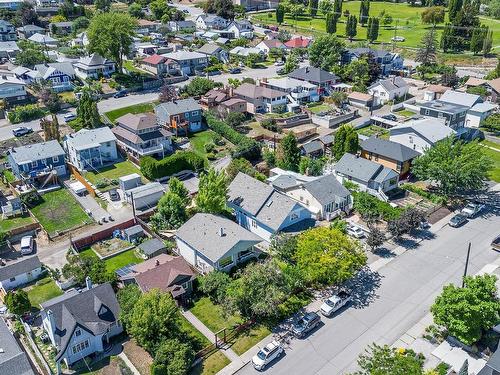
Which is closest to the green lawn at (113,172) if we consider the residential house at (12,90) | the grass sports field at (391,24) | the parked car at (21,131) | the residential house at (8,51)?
the parked car at (21,131)

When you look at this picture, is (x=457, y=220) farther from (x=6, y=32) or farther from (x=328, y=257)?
(x=6, y=32)

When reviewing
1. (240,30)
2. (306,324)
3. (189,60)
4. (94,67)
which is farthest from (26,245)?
(240,30)

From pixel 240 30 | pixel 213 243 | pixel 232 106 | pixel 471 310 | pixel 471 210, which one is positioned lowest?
pixel 471 210

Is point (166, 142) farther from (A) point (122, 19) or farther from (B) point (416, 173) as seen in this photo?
(A) point (122, 19)

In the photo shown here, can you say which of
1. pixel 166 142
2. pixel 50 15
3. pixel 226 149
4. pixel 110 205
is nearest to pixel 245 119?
pixel 226 149

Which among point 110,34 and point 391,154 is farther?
point 110,34

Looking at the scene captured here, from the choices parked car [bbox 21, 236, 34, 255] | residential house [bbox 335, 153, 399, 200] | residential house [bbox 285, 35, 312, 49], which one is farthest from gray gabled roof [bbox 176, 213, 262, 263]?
residential house [bbox 285, 35, 312, 49]

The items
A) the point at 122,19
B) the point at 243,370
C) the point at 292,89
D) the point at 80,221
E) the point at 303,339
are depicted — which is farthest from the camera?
the point at 122,19

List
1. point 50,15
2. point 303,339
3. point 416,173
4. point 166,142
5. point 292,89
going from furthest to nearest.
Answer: point 50,15 → point 292,89 → point 166,142 → point 416,173 → point 303,339
